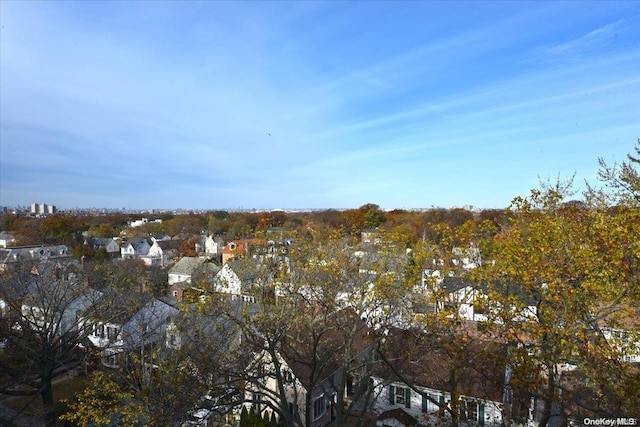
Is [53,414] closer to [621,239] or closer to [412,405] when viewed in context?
[412,405]

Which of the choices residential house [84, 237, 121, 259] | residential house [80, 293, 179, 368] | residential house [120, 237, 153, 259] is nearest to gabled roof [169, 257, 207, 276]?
residential house [80, 293, 179, 368]

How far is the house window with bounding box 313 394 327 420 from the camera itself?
15261mm

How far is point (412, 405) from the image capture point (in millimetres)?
15445

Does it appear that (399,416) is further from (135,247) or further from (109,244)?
(109,244)

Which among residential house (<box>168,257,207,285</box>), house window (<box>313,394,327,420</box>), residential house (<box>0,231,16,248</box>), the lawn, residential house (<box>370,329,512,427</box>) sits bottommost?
the lawn

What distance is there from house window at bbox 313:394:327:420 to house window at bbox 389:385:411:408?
8.70 ft

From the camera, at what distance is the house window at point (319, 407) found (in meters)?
15.3

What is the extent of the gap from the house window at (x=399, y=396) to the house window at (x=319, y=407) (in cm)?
265

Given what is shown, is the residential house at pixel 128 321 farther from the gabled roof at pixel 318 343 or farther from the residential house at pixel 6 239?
the residential house at pixel 6 239

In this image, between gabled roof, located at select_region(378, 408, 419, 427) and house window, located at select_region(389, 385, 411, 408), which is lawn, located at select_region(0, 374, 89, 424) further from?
house window, located at select_region(389, 385, 411, 408)

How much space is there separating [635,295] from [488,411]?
9.86m

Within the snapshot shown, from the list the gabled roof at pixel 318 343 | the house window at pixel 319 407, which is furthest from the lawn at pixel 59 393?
the gabled roof at pixel 318 343

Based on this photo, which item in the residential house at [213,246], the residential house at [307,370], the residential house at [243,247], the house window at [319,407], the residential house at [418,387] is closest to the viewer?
the residential house at [307,370]

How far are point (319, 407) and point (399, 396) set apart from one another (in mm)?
3176
